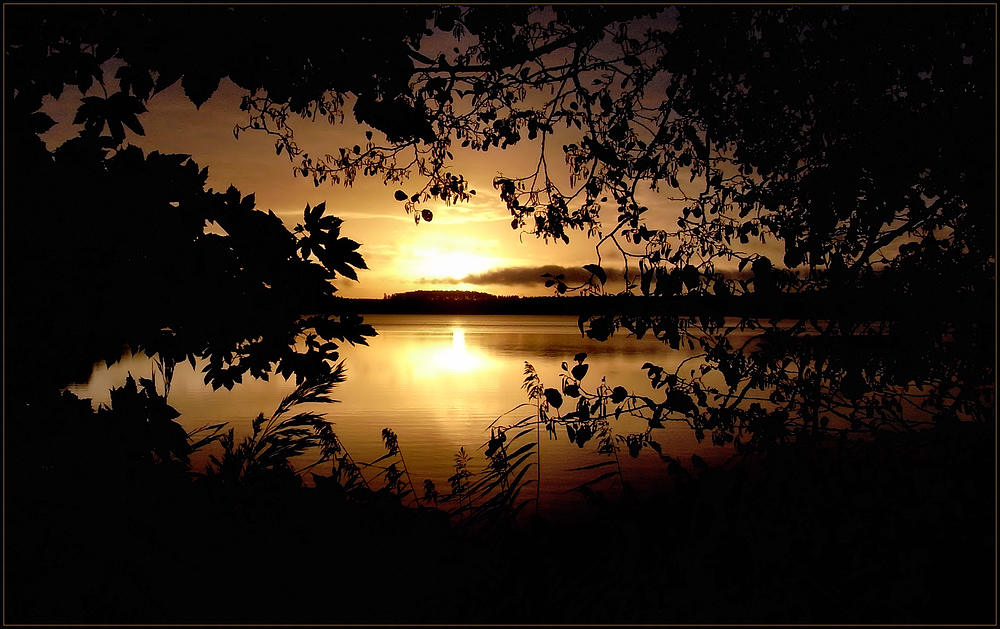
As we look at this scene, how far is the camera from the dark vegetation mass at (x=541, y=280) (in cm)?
281

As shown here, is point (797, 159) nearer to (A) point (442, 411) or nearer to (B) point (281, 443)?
(B) point (281, 443)

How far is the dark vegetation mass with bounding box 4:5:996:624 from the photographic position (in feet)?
9.22

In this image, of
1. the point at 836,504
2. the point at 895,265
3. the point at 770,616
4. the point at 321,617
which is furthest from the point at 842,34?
the point at 321,617

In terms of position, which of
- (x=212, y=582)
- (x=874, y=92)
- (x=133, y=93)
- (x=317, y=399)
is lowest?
(x=212, y=582)

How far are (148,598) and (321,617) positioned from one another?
84 cm

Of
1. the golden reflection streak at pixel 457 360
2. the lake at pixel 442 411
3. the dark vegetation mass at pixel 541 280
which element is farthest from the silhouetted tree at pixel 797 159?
the golden reflection streak at pixel 457 360

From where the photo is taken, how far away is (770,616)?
3660 millimetres

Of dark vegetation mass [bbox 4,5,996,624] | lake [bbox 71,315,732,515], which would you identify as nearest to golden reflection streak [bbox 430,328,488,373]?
lake [bbox 71,315,732,515]

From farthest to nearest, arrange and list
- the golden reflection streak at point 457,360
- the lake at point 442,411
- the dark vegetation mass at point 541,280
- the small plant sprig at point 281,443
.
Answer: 1. the golden reflection streak at point 457,360
2. the lake at point 442,411
3. the small plant sprig at point 281,443
4. the dark vegetation mass at point 541,280

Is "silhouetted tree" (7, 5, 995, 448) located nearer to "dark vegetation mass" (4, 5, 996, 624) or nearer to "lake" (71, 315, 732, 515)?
"dark vegetation mass" (4, 5, 996, 624)

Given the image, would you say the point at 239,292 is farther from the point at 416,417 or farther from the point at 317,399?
the point at 416,417

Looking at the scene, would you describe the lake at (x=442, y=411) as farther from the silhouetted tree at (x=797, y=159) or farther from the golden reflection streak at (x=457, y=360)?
the silhouetted tree at (x=797, y=159)

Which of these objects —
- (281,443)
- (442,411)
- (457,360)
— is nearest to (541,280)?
(281,443)

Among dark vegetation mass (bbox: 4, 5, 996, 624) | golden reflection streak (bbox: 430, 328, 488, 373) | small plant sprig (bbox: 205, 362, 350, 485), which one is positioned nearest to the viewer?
dark vegetation mass (bbox: 4, 5, 996, 624)
